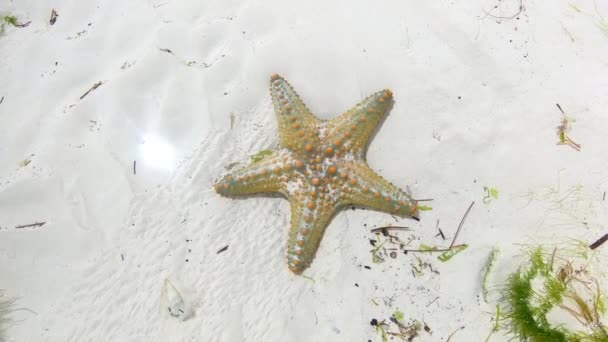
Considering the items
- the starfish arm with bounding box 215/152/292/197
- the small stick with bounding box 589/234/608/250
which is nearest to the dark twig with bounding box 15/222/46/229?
the starfish arm with bounding box 215/152/292/197

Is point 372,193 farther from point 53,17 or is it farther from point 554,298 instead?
point 53,17

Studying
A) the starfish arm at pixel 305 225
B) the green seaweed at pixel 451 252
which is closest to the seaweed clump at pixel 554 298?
the green seaweed at pixel 451 252

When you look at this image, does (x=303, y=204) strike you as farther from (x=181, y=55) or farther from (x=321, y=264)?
(x=181, y=55)

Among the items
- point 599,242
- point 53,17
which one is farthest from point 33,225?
point 599,242

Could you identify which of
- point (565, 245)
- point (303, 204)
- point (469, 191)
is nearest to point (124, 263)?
point (303, 204)

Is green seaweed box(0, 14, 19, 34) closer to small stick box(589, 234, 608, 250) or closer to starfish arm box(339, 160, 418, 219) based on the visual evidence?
starfish arm box(339, 160, 418, 219)

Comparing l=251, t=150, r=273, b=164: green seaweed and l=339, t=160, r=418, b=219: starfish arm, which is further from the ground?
l=339, t=160, r=418, b=219: starfish arm
